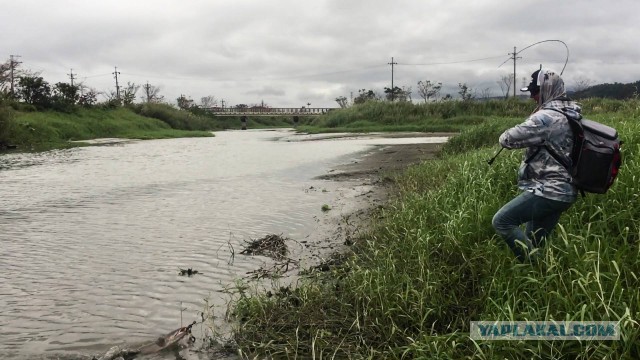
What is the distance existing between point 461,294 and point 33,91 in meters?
55.7

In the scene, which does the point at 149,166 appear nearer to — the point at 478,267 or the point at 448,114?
the point at 478,267

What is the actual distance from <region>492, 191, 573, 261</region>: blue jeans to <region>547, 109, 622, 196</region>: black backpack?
32 cm

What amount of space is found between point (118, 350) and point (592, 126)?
491cm

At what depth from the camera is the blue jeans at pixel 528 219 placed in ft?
13.9

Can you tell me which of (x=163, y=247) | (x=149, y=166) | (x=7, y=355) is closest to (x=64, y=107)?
(x=149, y=166)

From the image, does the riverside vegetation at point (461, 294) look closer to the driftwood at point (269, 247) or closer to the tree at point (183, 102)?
the driftwood at point (269, 247)

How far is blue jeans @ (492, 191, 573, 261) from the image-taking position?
13.9 feet

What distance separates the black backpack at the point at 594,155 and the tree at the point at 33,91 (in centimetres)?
5575

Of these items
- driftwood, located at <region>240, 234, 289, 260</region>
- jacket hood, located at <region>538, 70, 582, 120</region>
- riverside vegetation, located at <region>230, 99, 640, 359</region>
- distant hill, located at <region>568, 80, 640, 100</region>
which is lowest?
driftwood, located at <region>240, 234, 289, 260</region>

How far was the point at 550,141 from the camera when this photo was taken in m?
4.08

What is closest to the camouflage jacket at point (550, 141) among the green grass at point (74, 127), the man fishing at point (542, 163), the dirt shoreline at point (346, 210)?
the man fishing at point (542, 163)

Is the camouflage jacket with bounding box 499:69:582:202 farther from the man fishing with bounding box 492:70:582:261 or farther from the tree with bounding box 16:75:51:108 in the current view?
the tree with bounding box 16:75:51:108

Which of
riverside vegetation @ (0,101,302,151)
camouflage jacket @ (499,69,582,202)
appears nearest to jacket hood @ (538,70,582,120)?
camouflage jacket @ (499,69,582,202)

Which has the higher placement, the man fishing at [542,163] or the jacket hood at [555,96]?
the jacket hood at [555,96]
